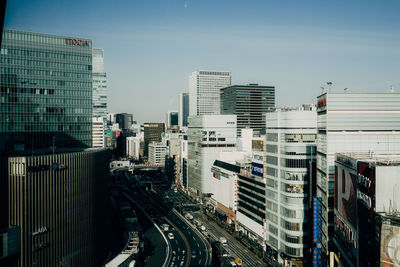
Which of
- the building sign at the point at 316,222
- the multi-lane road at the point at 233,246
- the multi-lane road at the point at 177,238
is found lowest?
the multi-lane road at the point at 233,246

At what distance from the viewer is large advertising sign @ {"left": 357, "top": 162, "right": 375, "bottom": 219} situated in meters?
38.5

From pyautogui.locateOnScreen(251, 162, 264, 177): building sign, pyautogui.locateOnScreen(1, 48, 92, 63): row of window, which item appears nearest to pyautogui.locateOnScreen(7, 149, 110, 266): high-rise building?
pyautogui.locateOnScreen(1, 48, 92, 63): row of window

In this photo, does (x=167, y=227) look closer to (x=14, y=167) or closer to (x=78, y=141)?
(x=78, y=141)

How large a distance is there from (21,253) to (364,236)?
44.4 m

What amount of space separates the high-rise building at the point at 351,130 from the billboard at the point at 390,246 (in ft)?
85.5

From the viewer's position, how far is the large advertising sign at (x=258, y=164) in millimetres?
88625

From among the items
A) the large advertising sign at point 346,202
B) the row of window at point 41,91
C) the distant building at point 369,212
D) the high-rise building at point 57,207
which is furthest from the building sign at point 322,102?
the row of window at point 41,91

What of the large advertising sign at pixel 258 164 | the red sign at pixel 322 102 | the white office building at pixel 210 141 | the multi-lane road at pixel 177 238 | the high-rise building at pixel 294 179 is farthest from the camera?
the white office building at pixel 210 141

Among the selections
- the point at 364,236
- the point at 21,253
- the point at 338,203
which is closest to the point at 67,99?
the point at 21,253

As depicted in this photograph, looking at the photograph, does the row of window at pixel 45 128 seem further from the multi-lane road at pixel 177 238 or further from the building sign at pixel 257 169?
the building sign at pixel 257 169

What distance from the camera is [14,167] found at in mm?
52812

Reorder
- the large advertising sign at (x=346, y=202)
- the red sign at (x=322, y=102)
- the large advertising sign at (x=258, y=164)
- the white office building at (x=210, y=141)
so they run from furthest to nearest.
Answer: the white office building at (x=210, y=141) → the large advertising sign at (x=258, y=164) → the red sign at (x=322, y=102) → the large advertising sign at (x=346, y=202)

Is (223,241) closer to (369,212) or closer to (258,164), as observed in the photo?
(258,164)

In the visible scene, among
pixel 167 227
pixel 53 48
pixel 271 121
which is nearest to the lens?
pixel 53 48
